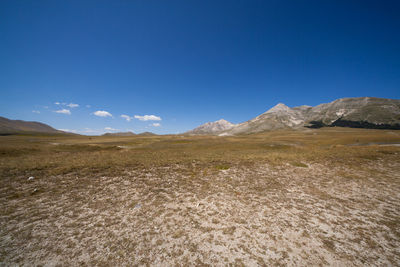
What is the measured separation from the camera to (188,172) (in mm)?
14602

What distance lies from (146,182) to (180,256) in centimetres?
790

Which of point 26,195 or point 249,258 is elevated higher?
point 26,195

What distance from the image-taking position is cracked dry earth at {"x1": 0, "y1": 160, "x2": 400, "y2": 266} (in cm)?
493

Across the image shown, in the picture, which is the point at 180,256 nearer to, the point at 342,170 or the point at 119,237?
the point at 119,237

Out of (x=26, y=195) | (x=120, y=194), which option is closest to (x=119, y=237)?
(x=120, y=194)

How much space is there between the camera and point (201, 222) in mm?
6773

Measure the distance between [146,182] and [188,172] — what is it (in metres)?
4.40

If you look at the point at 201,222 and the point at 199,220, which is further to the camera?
the point at 199,220

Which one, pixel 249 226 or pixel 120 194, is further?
pixel 120 194

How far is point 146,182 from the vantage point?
464 inches

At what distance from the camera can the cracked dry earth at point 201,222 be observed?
16.2ft

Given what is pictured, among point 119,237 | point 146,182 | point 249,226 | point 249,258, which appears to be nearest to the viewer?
point 249,258

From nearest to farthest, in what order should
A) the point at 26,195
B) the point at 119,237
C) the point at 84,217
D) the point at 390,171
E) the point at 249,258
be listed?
the point at 249,258 < the point at 119,237 < the point at 84,217 < the point at 26,195 < the point at 390,171

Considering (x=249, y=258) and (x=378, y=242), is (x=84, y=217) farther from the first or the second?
(x=378, y=242)
